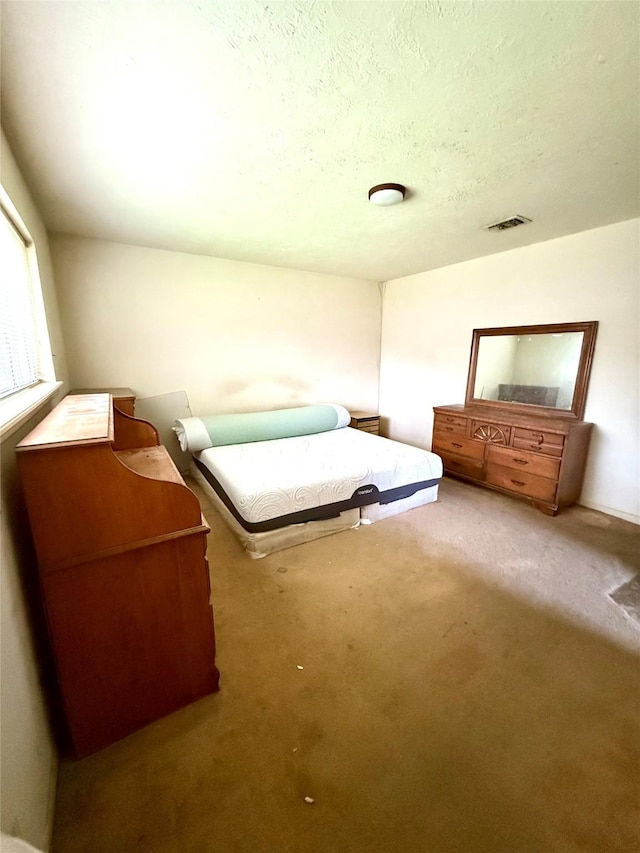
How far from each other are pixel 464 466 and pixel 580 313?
1.64 meters

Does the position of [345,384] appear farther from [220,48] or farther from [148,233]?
[220,48]

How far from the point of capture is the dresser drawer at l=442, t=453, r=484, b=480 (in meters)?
3.24

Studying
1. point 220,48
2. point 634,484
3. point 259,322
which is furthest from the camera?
point 259,322

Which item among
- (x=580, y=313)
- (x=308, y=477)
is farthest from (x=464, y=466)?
(x=308, y=477)

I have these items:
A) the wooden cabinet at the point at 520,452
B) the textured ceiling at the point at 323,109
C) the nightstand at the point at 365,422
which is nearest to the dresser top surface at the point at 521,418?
the wooden cabinet at the point at 520,452

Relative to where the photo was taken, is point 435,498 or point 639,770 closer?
point 639,770

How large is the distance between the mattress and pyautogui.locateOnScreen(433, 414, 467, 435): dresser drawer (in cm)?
65

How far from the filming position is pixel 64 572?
3.35 feet

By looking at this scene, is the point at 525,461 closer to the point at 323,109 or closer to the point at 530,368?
the point at 530,368

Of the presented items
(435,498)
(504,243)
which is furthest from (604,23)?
(435,498)

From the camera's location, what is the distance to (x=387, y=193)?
202 cm

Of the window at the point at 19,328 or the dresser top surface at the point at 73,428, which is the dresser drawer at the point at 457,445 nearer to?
the dresser top surface at the point at 73,428

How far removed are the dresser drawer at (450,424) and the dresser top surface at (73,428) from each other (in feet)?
9.80

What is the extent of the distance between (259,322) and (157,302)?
1.06 meters
